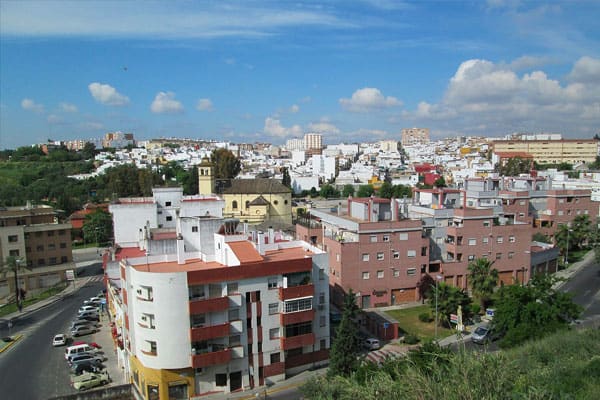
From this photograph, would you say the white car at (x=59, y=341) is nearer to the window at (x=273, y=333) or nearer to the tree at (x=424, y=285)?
the window at (x=273, y=333)

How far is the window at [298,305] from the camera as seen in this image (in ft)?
85.5

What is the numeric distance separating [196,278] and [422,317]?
1833cm

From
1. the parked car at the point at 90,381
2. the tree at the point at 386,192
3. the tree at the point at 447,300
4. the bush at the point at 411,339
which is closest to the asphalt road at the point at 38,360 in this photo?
the parked car at the point at 90,381

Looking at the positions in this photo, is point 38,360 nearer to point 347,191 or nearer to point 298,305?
point 298,305

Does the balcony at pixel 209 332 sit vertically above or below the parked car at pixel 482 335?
above

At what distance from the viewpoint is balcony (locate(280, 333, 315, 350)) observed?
2605 centimetres

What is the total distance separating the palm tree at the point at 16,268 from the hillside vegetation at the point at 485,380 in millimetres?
35298

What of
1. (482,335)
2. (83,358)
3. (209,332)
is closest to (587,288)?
(482,335)

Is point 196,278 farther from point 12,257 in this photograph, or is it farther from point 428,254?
point 12,257

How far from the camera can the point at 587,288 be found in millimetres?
40781

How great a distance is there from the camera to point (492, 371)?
14.2 metres

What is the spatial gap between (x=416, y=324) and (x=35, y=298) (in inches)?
1449

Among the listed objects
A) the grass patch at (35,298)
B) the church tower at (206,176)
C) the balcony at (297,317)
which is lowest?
the grass patch at (35,298)

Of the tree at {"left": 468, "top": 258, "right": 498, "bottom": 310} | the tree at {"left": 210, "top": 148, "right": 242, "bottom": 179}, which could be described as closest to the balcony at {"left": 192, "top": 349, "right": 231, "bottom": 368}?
the tree at {"left": 468, "top": 258, "right": 498, "bottom": 310}
